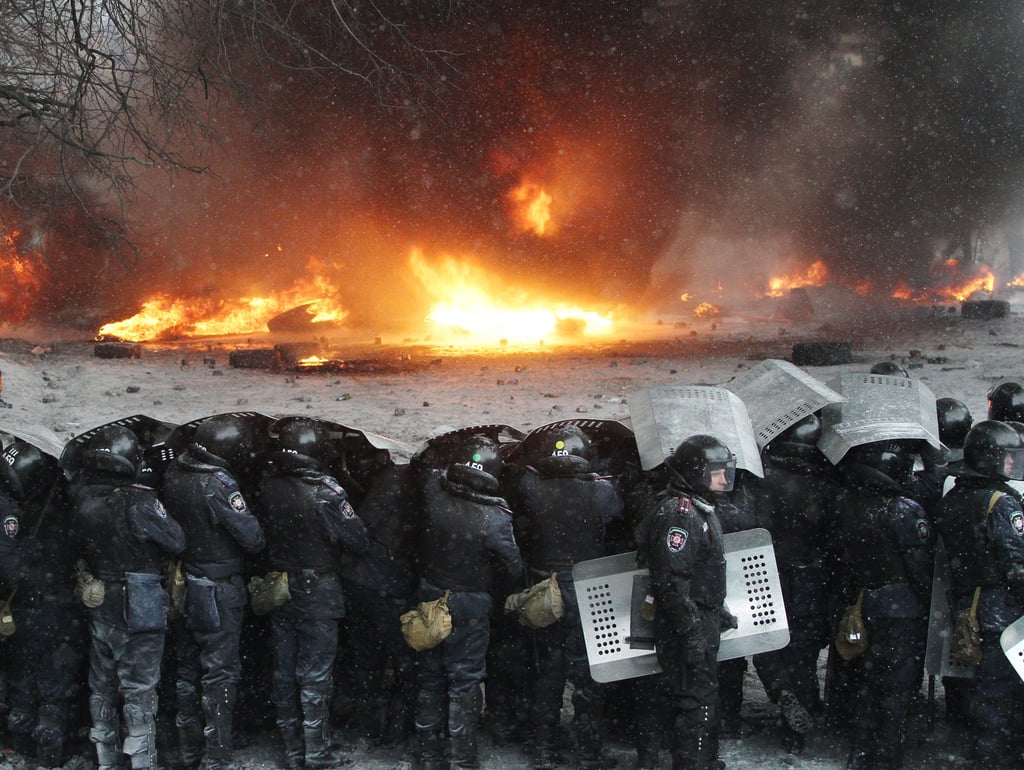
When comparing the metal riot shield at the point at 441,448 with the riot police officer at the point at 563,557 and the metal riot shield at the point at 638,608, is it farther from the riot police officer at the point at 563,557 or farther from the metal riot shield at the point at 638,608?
the metal riot shield at the point at 638,608

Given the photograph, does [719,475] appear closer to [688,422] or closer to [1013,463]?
[688,422]

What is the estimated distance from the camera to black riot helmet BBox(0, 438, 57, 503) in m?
3.94

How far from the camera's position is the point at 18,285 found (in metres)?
19.3

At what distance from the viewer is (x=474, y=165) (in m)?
20.1

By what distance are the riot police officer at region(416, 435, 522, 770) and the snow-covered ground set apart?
1.24 metres

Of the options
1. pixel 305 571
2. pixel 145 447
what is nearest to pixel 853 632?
pixel 305 571

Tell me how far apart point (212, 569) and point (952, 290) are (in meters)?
26.5

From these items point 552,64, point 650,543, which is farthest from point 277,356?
point 650,543

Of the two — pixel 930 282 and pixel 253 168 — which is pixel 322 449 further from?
pixel 930 282

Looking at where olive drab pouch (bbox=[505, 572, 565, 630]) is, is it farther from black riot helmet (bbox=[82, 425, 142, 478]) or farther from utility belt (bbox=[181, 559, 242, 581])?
black riot helmet (bbox=[82, 425, 142, 478])

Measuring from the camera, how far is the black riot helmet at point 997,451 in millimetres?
3541

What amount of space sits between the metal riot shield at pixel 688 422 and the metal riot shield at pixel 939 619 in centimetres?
84

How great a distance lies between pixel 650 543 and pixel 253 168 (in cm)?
1959

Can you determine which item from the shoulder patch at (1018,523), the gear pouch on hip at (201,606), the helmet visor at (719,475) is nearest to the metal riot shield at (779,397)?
the helmet visor at (719,475)
